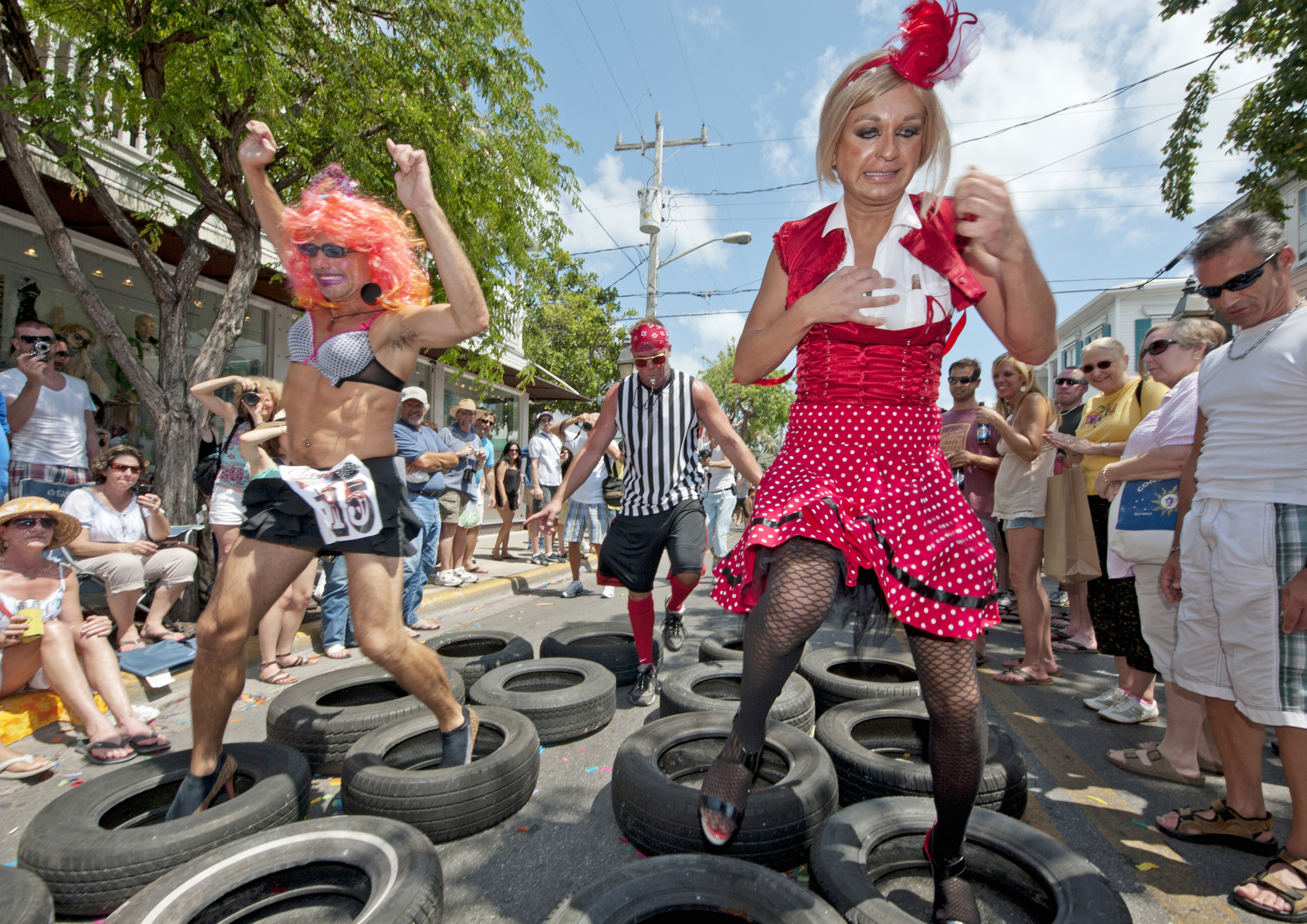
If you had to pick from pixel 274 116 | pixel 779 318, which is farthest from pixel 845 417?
pixel 274 116

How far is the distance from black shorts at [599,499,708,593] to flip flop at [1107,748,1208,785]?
7.16 ft

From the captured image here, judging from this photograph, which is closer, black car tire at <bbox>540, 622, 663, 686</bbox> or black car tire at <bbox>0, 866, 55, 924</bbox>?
black car tire at <bbox>0, 866, 55, 924</bbox>

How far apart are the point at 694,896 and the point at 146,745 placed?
3.01m

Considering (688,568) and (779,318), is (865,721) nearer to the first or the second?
(688,568)

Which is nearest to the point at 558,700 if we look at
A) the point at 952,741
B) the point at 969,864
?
the point at 969,864

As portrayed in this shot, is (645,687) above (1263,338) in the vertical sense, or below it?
below

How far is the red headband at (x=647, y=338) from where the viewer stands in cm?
410

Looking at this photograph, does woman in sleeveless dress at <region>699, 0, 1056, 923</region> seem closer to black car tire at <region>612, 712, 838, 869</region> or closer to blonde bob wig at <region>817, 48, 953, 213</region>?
blonde bob wig at <region>817, 48, 953, 213</region>

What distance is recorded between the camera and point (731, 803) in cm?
183

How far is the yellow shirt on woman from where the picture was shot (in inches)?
155

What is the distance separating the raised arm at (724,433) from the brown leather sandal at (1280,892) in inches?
87.6

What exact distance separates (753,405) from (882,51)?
49354mm

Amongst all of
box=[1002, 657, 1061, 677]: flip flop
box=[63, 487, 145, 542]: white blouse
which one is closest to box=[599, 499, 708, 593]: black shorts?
box=[1002, 657, 1061, 677]: flip flop

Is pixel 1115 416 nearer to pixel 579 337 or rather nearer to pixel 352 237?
pixel 352 237
